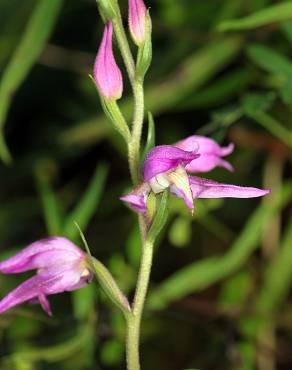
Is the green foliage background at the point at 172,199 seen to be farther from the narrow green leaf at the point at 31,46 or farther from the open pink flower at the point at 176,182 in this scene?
the open pink flower at the point at 176,182

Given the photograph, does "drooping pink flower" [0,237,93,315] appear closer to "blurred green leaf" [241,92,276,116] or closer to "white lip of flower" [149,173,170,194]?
"white lip of flower" [149,173,170,194]

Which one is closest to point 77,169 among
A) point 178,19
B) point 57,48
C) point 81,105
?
point 81,105

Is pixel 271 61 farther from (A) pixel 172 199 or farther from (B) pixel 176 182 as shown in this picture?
A: (B) pixel 176 182

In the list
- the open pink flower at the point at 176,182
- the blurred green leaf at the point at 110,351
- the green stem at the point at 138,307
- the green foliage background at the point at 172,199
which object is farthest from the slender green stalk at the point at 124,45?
the blurred green leaf at the point at 110,351

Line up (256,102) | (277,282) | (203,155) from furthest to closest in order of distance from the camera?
(277,282)
(256,102)
(203,155)

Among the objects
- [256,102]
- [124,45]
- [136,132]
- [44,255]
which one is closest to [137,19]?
[124,45]

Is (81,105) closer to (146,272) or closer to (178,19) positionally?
(178,19)

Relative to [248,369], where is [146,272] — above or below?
above
